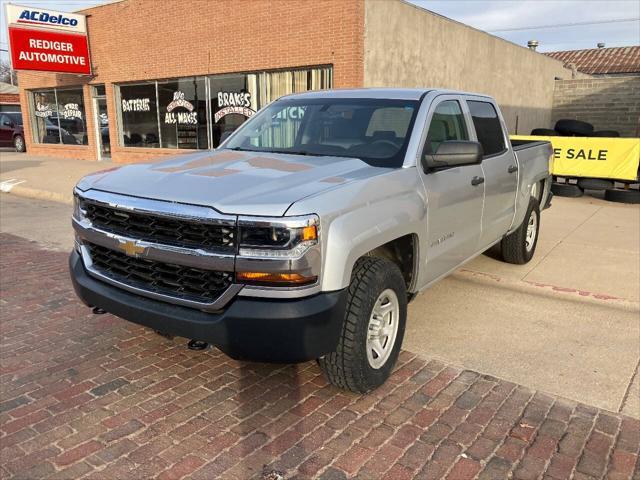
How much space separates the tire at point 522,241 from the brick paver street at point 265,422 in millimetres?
2744

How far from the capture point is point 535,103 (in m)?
22.6

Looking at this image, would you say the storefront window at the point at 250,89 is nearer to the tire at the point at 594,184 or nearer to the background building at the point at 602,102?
the tire at the point at 594,184

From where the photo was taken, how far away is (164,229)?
3.01 meters

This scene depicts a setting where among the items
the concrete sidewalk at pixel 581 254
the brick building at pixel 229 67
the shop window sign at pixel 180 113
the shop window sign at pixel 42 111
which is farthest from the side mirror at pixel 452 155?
the shop window sign at pixel 42 111

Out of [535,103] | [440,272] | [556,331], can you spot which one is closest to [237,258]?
[440,272]

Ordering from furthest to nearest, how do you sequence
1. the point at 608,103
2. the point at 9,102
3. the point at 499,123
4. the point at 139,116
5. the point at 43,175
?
the point at 9,102
the point at 608,103
the point at 139,116
the point at 43,175
the point at 499,123

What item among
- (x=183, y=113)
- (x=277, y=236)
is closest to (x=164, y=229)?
(x=277, y=236)

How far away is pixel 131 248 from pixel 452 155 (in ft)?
7.03

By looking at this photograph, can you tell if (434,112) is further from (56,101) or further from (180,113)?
(56,101)

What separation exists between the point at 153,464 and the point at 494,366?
239 centimetres

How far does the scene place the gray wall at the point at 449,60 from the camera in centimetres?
1248

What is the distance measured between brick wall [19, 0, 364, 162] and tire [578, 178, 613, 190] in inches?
208

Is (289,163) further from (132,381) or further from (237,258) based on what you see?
(132,381)

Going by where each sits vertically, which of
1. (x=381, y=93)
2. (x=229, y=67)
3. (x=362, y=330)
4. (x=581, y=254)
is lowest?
(x=581, y=254)
